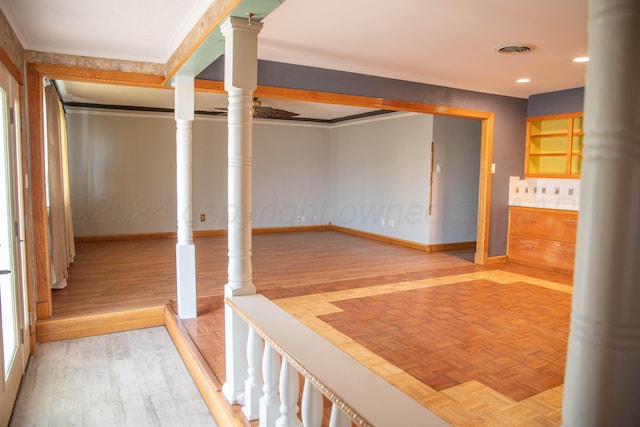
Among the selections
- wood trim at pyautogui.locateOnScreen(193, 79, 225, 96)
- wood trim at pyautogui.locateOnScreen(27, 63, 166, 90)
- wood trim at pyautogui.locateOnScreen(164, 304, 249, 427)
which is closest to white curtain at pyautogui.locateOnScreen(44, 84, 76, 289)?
wood trim at pyautogui.locateOnScreen(27, 63, 166, 90)

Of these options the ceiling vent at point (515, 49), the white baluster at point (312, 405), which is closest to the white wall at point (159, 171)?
the ceiling vent at point (515, 49)

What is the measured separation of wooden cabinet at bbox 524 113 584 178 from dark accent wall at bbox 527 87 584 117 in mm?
70

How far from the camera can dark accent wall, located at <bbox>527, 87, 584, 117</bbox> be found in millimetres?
5781

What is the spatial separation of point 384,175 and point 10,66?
20.8 feet

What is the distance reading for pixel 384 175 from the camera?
8.37 meters

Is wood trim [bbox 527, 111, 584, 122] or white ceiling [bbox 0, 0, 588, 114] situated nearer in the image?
white ceiling [bbox 0, 0, 588, 114]

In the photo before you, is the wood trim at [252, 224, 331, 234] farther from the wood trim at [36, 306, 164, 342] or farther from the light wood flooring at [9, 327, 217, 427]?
the light wood flooring at [9, 327, 217, 427]

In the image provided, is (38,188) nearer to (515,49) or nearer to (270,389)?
(270,389)

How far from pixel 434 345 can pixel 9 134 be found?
3.29 m

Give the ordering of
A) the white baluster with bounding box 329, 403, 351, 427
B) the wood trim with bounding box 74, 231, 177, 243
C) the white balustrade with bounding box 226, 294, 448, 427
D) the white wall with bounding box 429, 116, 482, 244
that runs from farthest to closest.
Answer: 1. the wood trim with bounding box 74, 231, 177, 243
2. the white wall with bounding box 429, 116, 482, 244
3. the white baluster with bounding box 329, 403, 351, 427
4. the white balustrade with bounding box 226, 294, 448, 427

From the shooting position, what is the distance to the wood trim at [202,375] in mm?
2510

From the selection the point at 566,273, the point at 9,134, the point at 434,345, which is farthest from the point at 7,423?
the point at 566,273

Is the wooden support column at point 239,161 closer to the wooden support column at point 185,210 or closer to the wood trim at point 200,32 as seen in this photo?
the wood trim at point 200,32

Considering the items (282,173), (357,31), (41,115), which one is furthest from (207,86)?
(282,173)
